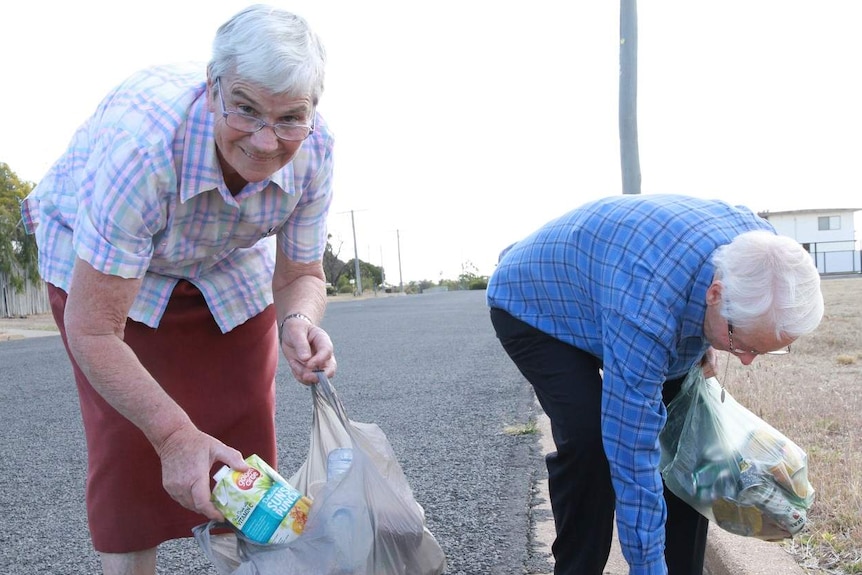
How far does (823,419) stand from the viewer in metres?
4.81

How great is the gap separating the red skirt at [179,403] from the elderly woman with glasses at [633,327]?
2.71 feet

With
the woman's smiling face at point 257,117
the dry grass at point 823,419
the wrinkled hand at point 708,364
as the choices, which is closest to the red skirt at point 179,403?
the woman's smiling face at point 257,117

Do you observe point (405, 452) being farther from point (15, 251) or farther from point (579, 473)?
point (15, 251)

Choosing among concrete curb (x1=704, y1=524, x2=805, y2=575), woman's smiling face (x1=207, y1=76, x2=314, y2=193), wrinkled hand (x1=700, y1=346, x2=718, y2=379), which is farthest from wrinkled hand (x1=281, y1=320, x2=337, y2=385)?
concrete curb (x1=704, y1=524, x2=805, y2=575)

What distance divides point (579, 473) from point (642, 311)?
59cm

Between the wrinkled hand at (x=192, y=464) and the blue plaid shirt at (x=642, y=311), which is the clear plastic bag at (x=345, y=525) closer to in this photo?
the wrinkled hand at (x=192, y=464)

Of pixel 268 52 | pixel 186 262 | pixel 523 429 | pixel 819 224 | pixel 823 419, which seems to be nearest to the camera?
pixel 268 52

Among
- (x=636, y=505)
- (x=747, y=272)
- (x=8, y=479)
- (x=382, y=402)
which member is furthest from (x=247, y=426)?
(x=382, y=402)

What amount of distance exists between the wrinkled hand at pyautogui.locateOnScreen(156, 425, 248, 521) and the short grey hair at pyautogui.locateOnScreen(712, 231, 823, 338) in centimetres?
128

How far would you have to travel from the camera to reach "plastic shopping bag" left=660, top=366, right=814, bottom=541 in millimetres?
2697

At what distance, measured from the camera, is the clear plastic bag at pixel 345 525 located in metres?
2.20

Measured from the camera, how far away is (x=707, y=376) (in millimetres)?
2979

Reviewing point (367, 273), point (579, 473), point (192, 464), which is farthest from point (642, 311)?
point (367, 273)

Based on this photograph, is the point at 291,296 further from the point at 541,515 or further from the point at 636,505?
the point at 541,515
